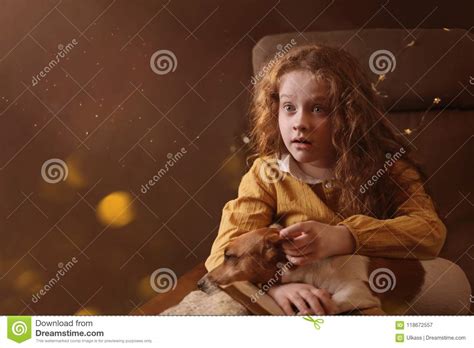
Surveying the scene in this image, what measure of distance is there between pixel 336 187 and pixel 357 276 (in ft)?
0.75

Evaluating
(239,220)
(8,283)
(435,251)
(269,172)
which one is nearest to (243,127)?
(269,172)

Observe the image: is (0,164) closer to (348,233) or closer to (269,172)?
(269,172)

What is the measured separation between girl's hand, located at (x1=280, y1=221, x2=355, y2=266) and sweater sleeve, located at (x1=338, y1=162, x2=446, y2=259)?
0.08ft

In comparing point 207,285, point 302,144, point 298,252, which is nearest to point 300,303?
point 298,252

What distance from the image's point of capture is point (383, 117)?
1.59 metres

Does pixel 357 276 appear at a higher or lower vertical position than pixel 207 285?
higher

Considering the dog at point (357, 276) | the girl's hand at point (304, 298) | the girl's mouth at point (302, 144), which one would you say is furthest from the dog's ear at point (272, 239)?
the girl's mouth at point (302, 144)

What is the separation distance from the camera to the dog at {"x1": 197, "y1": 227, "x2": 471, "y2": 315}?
5.20 feet

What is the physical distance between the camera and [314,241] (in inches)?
62.6

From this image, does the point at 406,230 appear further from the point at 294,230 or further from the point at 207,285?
the point at 207,285
